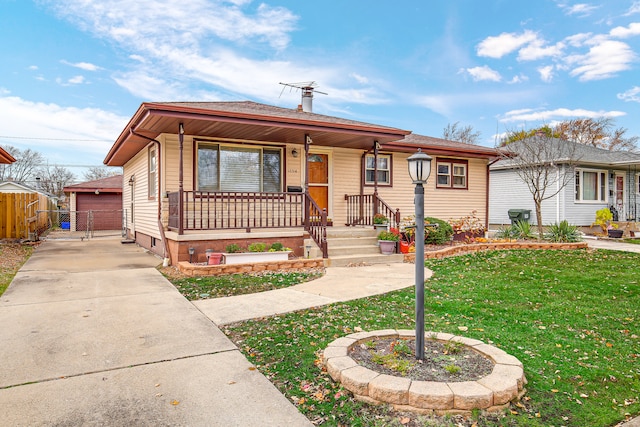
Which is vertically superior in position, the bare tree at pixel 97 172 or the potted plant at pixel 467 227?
the bare tree at pixel 97 172

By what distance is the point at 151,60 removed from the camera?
59.9 ft

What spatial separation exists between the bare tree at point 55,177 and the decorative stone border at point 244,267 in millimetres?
43167

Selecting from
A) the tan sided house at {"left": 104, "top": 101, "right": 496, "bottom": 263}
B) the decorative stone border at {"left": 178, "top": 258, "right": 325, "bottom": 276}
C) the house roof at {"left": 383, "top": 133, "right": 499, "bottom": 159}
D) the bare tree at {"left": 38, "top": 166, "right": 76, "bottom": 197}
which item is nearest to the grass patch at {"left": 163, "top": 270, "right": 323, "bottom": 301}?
the decorative stone border at {"left": 178, "top": 258, "right": 325, "bottom": 276}

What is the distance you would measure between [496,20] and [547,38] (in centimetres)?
413

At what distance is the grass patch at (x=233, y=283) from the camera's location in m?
5.75

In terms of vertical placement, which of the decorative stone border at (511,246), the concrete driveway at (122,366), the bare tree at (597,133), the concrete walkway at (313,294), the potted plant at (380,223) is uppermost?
the bare tree at (597,133)

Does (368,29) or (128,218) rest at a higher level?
(368,29)

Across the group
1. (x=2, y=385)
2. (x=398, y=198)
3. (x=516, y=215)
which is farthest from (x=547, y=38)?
(x=2, y=385)

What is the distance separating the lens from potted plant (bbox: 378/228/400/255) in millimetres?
9086

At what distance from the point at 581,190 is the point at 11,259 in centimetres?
1956

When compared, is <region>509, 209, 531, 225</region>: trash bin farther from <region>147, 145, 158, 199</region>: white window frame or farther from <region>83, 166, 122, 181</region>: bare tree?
<region>83, 166, 122, 181</region>: bare tree

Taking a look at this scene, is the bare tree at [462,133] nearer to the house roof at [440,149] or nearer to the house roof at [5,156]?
the house roof at [440,149]

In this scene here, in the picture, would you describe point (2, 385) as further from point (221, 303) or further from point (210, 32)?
point (210, 32)

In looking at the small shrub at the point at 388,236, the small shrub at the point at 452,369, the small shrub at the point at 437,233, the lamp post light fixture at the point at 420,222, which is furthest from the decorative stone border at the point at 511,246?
the small shrub at the point at 452,369
